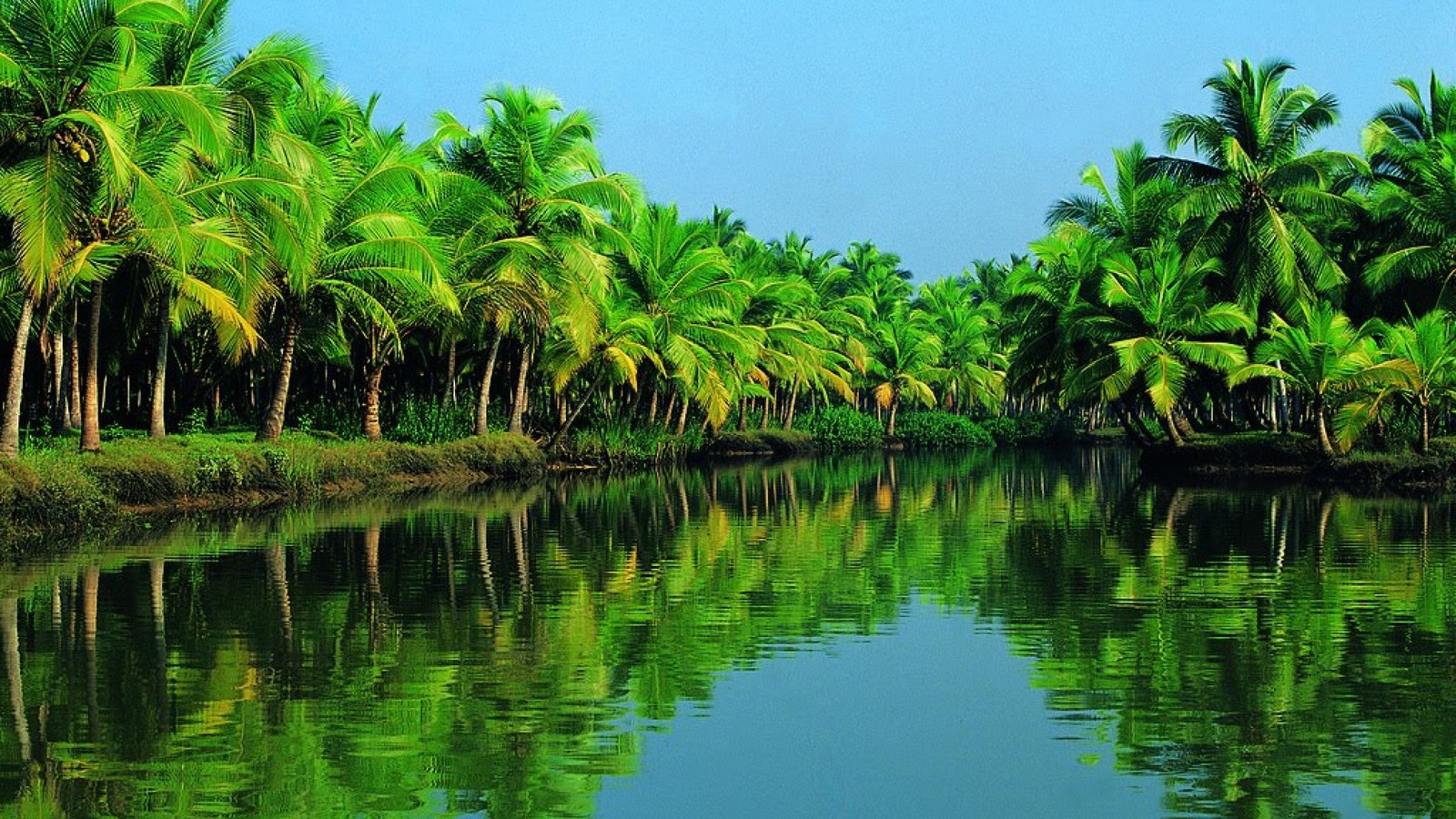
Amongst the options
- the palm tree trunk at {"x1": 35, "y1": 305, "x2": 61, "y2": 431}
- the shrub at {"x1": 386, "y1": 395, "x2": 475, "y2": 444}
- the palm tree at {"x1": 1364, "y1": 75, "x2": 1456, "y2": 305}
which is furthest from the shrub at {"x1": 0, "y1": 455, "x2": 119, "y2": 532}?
the palm tree at {"x1": 1364, "y1": 75, "x2": 1456, "y2": 305}

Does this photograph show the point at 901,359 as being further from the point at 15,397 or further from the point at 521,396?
the point at 15,397

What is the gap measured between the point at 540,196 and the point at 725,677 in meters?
24.2

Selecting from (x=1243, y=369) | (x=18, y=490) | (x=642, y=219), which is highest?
(x=642, y=219)

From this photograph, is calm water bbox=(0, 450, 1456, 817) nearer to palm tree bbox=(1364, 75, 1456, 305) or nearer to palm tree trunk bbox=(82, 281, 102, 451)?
palm tree trunk bbox=(82, 281, 102, 451)

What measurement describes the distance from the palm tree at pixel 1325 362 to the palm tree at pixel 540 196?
15.0 m

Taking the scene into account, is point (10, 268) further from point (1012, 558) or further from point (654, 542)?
point (1012, 558)

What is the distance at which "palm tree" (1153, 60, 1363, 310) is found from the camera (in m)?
34.5

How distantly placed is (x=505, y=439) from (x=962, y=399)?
47.4m

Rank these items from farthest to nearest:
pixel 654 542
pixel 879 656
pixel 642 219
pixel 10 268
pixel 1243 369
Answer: pixel 642 219
pixel 1243 369
pixel 10 268
pixel 654 542
pixel 879 656

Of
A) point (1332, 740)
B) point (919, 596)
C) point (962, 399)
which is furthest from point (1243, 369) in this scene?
point (962, 399)

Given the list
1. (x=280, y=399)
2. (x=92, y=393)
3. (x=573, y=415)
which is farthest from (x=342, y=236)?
(x=573, y=415)

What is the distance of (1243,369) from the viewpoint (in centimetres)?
3228

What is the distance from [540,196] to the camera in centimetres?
3250

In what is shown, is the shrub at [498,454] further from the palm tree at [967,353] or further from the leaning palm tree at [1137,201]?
the palm tree at [967,353]
